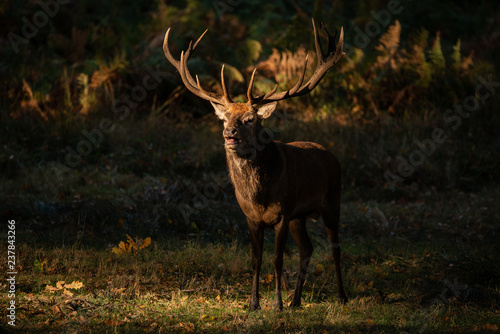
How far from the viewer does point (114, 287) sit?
6.13 meters

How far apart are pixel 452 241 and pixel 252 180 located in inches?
184

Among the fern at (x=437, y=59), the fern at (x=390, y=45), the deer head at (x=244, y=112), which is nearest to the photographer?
Result: the deer head at (x=244, y=112)

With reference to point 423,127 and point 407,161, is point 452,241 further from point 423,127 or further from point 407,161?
point 423,127

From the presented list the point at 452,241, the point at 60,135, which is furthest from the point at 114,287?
the point at 60,135

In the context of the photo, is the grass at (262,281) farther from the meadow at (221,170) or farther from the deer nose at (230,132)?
the deer nose at (230,132)

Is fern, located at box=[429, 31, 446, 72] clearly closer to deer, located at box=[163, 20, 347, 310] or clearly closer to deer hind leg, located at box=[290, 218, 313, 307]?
deer, located at box=[163, 20, 347, 310]

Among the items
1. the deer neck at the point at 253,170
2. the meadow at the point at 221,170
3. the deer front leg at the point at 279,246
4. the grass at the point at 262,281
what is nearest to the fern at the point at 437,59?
the meadow at the point at 221,170

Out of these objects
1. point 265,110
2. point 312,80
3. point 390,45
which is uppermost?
point 390,45

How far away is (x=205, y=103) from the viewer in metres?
14.3

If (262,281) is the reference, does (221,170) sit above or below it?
above

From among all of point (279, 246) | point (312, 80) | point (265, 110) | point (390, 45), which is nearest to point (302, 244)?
point (279, 246)

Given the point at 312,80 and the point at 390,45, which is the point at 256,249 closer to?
the point at 312,80

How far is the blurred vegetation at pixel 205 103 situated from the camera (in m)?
11.2

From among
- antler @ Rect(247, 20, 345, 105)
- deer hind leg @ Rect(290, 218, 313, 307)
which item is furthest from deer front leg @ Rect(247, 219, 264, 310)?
antler @ Rect(247, 20, 345, 105)
